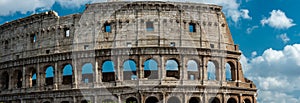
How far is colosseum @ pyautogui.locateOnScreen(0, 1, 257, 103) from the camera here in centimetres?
3722

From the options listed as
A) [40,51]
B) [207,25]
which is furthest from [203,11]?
[40,51]

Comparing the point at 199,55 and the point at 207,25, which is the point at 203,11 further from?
the point at 199,55

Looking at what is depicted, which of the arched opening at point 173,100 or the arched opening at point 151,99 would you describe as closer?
the arched opening at point 173,100

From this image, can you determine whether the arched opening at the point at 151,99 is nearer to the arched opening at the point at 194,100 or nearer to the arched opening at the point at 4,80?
the arched opening at the point at 194,100

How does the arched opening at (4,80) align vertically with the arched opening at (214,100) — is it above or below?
above

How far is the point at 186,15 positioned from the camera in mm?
38500

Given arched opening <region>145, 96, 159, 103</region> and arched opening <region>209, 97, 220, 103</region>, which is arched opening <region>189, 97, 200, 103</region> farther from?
arched opening <region>145, 96, 159, 103</region>

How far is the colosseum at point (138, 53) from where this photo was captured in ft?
122

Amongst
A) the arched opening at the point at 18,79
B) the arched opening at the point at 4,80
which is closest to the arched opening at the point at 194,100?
the arched opening at the point at 18,79

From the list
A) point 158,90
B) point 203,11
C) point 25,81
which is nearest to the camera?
point 158,90

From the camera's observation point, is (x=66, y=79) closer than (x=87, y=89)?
No

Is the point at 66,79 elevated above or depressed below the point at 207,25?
below

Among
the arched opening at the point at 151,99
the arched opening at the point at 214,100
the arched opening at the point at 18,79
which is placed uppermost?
the arched opening at the point at 18,79

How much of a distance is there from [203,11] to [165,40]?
4.35 metres
